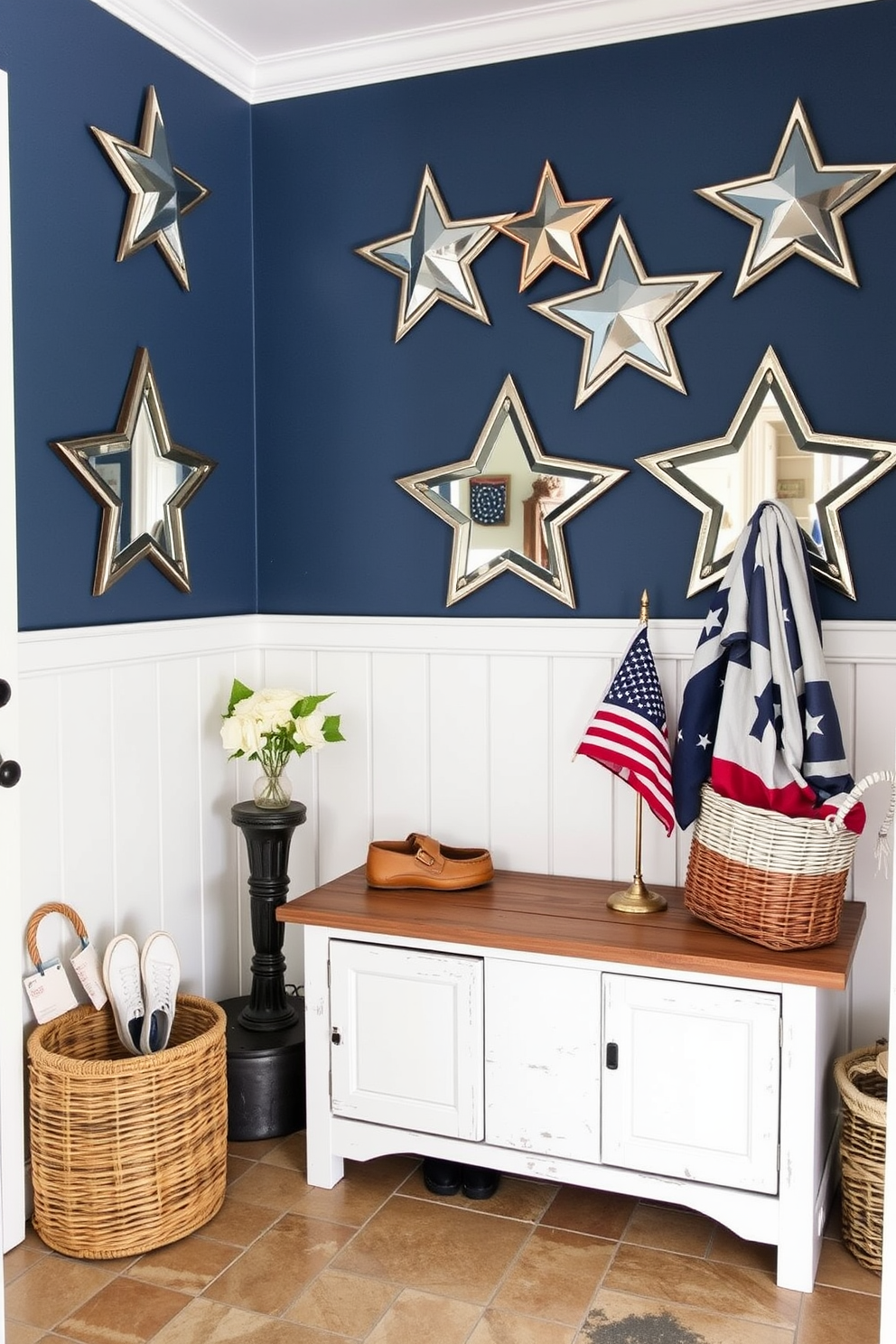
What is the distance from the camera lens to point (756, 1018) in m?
2.15

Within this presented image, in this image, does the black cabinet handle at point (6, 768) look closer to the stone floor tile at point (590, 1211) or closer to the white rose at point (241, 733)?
the white rose at point (241, 733)

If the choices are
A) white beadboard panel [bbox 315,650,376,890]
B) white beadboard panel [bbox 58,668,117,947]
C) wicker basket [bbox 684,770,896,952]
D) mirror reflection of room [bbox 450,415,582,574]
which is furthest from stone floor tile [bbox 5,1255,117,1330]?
mirror reflection of room [bbox 450,415,582,574]

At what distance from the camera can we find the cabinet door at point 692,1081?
216 cm

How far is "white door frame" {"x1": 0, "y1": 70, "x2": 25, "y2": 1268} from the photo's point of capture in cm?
222

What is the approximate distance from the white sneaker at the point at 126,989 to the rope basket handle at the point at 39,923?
6cm

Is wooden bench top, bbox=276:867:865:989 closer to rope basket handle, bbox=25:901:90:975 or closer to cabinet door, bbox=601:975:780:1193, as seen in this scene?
cabinet door, bbox=601:975:780:1193

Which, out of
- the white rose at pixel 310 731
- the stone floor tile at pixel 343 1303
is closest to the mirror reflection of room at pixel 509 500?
the white rose at pixel 310 731

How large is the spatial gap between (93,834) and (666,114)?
6.40ft

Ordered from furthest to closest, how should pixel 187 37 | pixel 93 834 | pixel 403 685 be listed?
pixel 403 685 < pixel 187 37 < pixel 93 834

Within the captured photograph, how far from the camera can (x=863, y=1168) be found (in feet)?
7.29

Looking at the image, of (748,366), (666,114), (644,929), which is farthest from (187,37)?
(644,929)

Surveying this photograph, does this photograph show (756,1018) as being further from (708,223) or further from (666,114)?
(666,114)

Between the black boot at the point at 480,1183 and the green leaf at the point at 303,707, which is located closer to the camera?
the black boot at the point at 480,1183

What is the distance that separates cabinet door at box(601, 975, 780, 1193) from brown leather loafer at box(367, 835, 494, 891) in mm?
464
